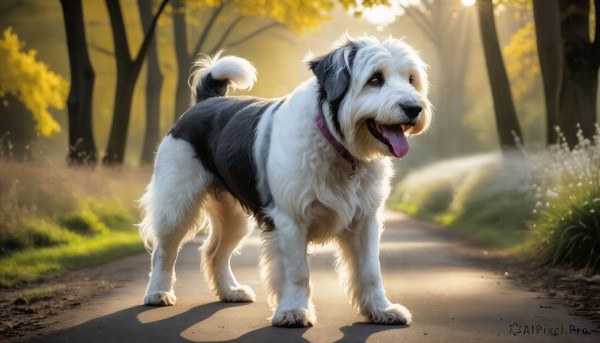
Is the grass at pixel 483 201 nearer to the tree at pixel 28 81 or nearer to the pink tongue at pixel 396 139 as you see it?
the pink tongue at pixel 396 139

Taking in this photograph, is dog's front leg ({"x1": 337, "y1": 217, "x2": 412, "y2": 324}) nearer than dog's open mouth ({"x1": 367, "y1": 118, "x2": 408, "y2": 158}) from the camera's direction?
No

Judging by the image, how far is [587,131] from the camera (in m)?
13.8

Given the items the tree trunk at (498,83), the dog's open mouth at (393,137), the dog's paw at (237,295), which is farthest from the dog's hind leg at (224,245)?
the tree trunk at (498,83)

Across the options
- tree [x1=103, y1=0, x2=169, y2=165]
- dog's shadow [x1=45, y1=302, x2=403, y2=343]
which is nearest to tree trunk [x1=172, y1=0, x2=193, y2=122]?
tree [x1=103, y1=0, x2=169, y2=165]

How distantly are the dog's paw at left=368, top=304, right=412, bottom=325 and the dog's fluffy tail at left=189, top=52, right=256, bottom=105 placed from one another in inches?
115

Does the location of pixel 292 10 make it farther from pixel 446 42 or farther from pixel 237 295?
pixel 237 295

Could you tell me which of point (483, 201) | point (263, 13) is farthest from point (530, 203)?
point (263, 13)

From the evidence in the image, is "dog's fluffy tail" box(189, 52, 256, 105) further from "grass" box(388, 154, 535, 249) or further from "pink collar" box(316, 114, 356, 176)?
"grass" box(388, 154, 535, 249)

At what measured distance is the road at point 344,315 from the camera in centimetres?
580

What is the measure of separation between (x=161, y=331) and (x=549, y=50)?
10.9m

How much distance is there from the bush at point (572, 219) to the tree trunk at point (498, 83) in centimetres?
569

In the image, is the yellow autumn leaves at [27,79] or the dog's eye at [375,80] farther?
the yellow autumn leaves at [27,79]

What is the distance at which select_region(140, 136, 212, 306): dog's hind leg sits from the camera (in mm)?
7559

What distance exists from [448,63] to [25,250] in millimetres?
26331
